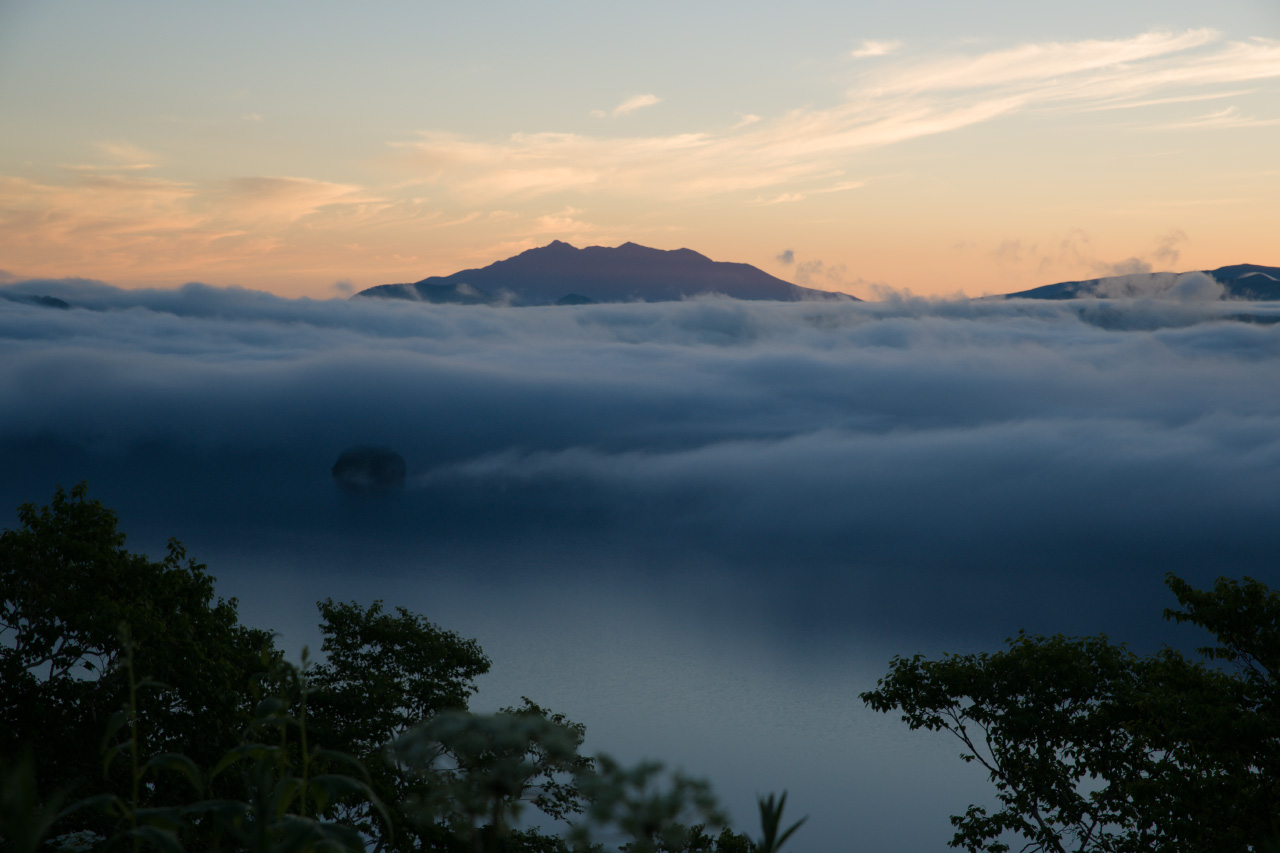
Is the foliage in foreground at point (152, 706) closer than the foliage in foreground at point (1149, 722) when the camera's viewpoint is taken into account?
Yes

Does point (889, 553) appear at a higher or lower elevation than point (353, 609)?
lower

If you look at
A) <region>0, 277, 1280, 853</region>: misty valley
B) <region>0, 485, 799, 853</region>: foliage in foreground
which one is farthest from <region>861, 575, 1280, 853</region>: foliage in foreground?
<region>0, 485, 799, 853</region>: foliage in foreground

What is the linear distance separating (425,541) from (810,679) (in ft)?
250

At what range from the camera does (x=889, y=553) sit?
133000 millimetres

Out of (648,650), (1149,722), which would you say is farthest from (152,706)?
(648,650)

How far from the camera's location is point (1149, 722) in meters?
14.7

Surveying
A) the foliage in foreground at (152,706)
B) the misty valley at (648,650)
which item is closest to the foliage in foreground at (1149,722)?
the misty valley at (648,650)

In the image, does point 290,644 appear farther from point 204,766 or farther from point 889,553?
point 889,553

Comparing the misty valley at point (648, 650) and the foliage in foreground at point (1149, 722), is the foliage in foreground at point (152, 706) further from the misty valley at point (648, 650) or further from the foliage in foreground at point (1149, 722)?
the foliage in foreground at point (1149, 722)

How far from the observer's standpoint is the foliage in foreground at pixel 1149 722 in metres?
12.1

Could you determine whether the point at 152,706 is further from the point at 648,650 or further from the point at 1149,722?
the point at 648,650

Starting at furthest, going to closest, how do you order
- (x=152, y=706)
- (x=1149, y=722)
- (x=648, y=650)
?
(x=648, y=650)
(x=1149, y=722)
(x=152, y=706)

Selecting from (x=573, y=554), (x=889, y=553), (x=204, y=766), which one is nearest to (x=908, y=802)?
(x=204, y=766)

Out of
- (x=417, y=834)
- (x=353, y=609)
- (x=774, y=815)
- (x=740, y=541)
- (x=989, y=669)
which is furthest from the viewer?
(x=740, y=541)
